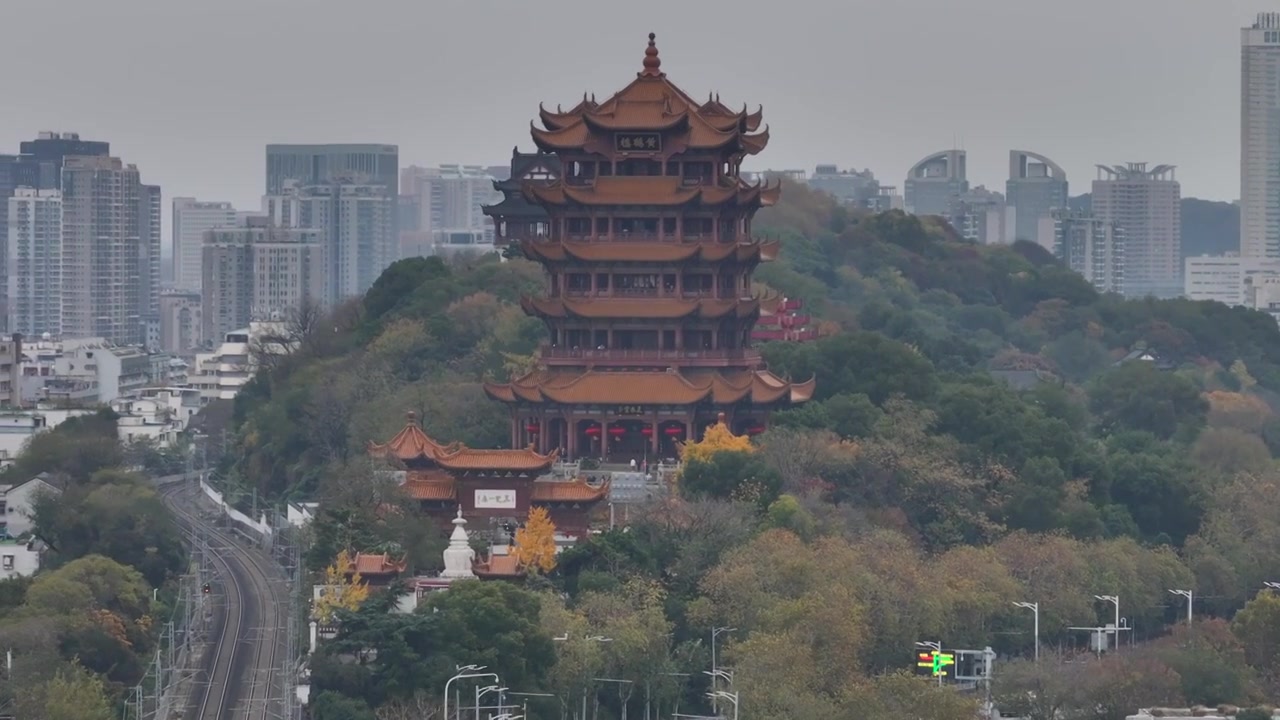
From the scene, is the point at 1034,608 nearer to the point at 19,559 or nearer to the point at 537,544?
the point at 537,544

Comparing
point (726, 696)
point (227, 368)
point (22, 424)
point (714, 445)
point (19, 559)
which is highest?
point (227, 368)

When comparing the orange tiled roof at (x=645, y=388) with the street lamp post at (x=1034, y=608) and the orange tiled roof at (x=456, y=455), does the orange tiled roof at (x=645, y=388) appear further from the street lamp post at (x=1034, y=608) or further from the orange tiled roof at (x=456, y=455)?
the street lamp post at (x=1034, y=608)

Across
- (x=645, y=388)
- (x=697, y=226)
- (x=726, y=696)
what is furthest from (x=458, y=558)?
(x=697, y=226)

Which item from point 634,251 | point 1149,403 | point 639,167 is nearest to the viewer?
point 634,251

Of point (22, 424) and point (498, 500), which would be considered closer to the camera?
point (498, 500)

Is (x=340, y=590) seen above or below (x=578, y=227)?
below

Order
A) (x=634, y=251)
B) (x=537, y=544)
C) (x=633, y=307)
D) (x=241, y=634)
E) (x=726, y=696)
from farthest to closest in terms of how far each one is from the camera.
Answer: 1. (x=634, y=251)
2. (x=633, y=307)
3. (x=241, y=634)
4. (x=537, y=544)
5. (x=726, y=696)
